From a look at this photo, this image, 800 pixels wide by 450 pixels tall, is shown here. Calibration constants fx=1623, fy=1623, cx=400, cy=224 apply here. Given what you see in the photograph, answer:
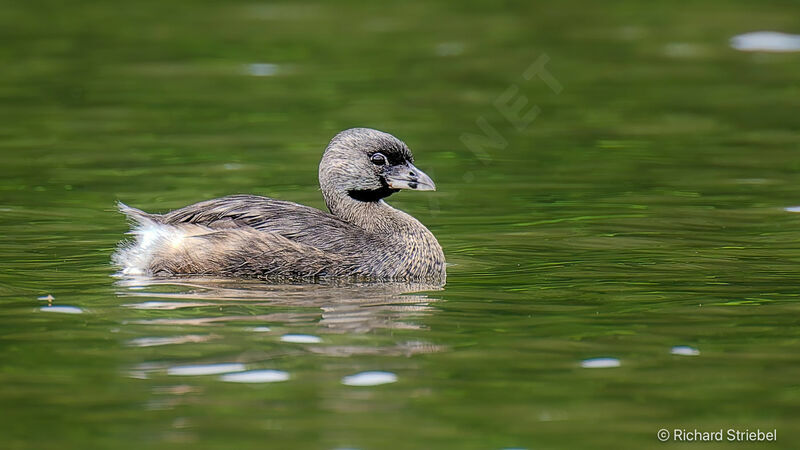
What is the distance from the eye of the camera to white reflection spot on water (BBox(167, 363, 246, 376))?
308 inches

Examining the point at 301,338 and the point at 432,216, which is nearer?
the point at 301,338

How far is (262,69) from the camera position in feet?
63.3

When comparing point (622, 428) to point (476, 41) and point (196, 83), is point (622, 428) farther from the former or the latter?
point (476, 41)

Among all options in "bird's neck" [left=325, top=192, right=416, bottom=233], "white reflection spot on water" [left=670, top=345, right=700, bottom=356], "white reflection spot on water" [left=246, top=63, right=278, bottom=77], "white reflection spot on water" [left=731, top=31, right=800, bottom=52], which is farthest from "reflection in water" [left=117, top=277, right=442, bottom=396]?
"white reflection spot on water" [left=731, top=31, right=800, bottom=52]

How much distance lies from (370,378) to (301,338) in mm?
857

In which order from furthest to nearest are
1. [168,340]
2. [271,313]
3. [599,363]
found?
[271,313] < [168,340] < [599,363]

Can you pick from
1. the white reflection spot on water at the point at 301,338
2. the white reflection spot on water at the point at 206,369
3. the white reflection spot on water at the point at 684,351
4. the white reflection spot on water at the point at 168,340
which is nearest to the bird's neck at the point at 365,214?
the white reflection spot on water at the point at 301,338

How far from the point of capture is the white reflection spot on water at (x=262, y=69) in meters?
19.0

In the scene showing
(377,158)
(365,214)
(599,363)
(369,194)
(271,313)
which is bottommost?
(599,363)

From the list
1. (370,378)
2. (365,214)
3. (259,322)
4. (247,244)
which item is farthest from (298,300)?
(370,378)

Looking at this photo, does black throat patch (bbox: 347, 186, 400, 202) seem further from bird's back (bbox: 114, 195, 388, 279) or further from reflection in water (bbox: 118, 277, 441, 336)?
reflection in water (bbox: 118, 277, 441, 336)

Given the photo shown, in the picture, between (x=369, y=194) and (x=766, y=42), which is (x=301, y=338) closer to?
(x=369, y=194)

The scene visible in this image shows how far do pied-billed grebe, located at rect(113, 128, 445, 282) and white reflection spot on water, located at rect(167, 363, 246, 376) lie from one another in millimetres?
2447

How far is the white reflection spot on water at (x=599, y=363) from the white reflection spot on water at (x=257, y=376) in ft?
4.86
